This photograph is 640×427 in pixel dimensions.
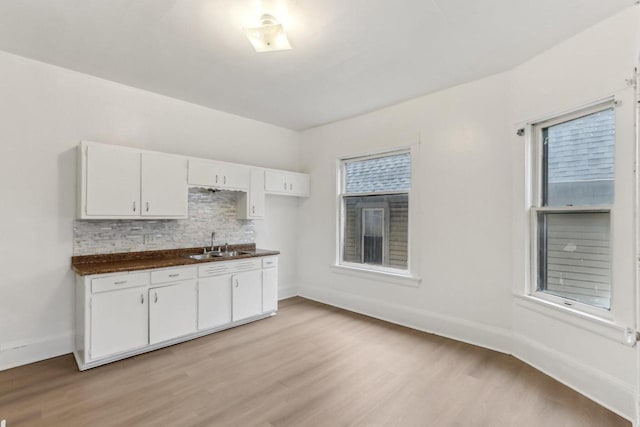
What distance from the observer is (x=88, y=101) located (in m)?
3.28

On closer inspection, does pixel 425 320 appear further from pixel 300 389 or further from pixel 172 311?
pixel 172 311

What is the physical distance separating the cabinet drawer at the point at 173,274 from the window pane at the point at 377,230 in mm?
2279

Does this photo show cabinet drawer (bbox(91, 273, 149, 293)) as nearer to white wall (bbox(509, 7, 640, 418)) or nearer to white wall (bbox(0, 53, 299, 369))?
white wall (bbox(0, 53, 299, 369))

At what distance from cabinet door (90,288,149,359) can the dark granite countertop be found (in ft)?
0.74

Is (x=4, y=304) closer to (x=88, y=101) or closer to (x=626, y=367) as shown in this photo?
(x=88, y=101)

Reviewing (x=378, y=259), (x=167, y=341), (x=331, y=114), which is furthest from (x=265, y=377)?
(x=331, y=114)

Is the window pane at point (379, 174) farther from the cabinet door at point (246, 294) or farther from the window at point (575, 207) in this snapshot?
the cabinet door at point (246, 294)

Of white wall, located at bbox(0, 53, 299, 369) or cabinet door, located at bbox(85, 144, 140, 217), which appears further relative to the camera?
cabinet door, located at bbox(85, 144, 140, 217)

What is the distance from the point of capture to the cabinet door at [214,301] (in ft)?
11.6

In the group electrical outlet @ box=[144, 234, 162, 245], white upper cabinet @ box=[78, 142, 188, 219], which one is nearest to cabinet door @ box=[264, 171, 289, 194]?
white upper cabinet @ box=[78, 142, 188, 219]

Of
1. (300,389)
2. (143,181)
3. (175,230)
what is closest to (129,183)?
(143,181)

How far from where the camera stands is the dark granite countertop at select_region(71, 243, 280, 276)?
9.64 feet

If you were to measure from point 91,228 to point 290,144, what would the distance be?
308 centimetres

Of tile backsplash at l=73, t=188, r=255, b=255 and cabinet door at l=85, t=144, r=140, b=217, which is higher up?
cabinet door at l=85, t=144, r=140, b=217
